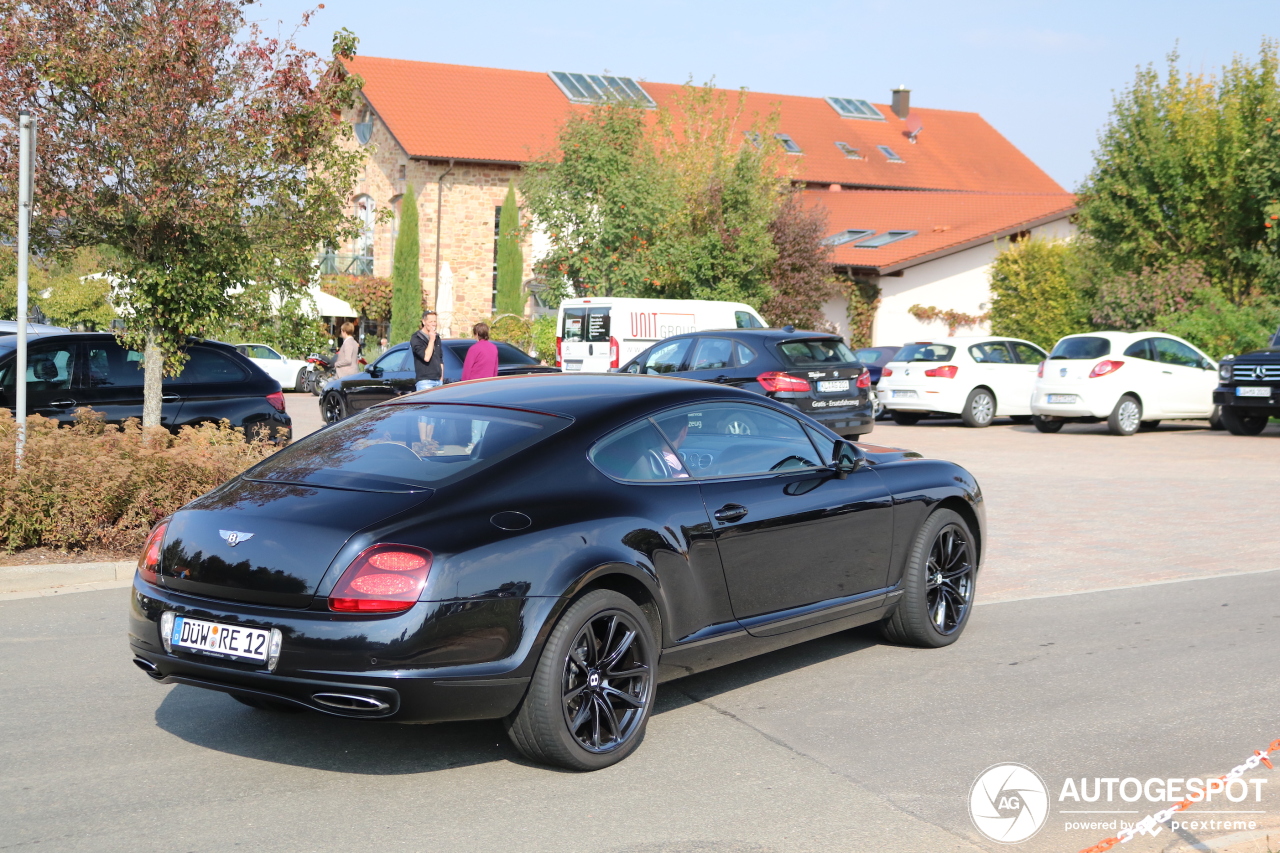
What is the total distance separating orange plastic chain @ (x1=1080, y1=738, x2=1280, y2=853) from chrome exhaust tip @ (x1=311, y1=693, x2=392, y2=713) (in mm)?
2361

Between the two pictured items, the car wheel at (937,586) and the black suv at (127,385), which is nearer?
the car wheel at (937,586)

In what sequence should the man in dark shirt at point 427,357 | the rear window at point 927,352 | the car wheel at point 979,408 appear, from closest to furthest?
the man in dark shirt at point 427,357
the car wheel at point 979,408
the rear window at point 927,352

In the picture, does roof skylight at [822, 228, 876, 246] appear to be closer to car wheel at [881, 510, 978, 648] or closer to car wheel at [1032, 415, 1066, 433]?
car wheel at [1032, 415, 1066, 433]

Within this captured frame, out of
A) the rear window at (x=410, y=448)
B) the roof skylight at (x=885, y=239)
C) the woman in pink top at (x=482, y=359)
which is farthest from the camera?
the roof skylight at (x=885, y=239)

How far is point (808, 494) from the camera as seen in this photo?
600 cm

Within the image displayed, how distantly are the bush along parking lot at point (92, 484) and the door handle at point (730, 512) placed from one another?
4.97 meters

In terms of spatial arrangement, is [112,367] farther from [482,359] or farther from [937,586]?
[937,586]

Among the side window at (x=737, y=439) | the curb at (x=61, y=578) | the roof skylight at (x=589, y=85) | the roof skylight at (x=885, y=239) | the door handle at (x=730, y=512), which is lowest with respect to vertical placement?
the curb at (x=61, y=578)

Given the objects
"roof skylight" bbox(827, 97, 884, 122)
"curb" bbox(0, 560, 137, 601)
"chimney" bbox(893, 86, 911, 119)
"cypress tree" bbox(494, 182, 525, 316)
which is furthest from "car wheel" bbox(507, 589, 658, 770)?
"chimney" bbox(893, 86, 911, 119)

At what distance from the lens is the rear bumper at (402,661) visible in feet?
14.4

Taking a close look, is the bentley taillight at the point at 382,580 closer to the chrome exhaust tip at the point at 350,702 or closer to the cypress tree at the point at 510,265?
the chrome exhaust tip at the point at 350,702

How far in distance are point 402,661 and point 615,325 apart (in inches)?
783

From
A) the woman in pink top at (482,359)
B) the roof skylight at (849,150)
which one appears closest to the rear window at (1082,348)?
the woman in pink top at (482,359)

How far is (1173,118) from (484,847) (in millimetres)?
27633
